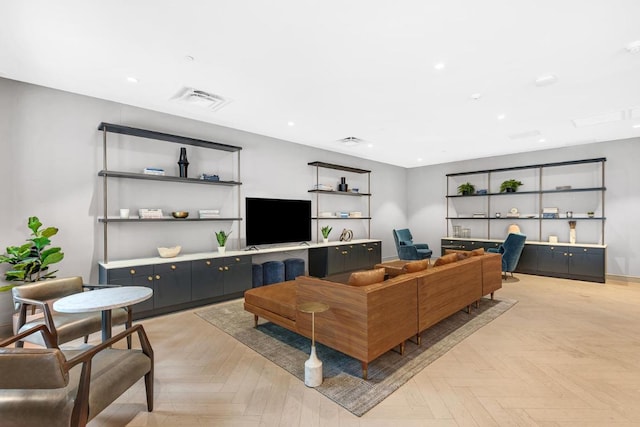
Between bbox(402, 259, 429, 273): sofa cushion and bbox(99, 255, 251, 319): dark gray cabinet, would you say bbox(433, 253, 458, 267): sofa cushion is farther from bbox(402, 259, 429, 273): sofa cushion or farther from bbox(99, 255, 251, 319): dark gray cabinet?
bbox(99, 255, 251, 319): dark gray cabinet

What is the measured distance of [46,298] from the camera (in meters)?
2.71

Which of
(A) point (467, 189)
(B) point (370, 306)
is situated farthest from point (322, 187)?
(B) point (370, 306)

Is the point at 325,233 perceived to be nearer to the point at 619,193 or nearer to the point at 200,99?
the point at 200,99

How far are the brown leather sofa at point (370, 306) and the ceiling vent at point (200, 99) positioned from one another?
2475mm

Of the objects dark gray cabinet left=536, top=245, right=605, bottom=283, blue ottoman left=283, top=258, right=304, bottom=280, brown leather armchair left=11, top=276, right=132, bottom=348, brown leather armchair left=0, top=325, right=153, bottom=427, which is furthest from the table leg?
dark gray cabinet left=536, top=245, right=605, bottom=283

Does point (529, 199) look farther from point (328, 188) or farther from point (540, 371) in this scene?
point (540, 371)

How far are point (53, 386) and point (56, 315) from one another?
170 centimetres

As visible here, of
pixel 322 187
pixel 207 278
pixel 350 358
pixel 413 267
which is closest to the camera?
pixel 350 358

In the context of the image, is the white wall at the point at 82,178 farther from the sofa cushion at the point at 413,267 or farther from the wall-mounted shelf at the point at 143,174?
the sofa cushion at the point at 413,267

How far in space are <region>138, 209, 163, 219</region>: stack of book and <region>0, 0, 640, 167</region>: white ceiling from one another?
1439 millimetres

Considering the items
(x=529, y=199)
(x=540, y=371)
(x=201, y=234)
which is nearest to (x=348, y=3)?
(x=540, y=371)

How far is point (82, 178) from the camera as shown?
12.3 ft

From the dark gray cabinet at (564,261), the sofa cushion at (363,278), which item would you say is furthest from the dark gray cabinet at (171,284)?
the dark gray cabinet at (564,261)

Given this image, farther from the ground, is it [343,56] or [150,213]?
[343,56]
